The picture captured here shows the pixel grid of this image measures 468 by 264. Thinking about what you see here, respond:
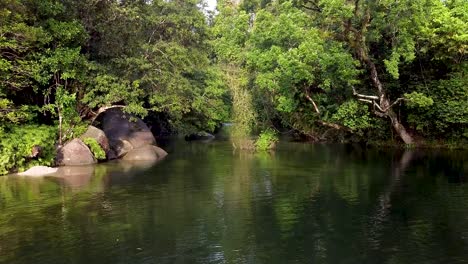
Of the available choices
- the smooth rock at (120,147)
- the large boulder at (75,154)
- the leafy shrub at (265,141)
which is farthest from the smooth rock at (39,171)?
the leafy shrub at (265,141)

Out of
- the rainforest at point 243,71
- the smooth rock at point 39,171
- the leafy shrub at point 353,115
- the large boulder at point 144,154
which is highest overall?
the rainforest at point 243,71

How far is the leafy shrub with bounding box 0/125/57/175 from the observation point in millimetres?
25781

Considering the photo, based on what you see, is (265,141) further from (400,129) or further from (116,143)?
(116,143)

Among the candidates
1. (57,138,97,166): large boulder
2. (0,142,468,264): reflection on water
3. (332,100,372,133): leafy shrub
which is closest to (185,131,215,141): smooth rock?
(332,100,372,133): leafy shrub

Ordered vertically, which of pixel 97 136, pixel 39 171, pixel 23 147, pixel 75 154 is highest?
pixel 97 136

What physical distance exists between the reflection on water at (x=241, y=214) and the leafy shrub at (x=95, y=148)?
2.36 meters

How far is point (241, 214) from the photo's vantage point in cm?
1703

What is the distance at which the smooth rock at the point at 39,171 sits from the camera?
25922 millimetres

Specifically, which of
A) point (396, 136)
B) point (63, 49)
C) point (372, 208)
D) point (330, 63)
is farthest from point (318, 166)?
point (63, 49)

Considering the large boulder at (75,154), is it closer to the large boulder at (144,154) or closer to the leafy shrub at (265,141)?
the large boulder at (144,154)

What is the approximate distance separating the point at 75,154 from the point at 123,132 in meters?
6.66

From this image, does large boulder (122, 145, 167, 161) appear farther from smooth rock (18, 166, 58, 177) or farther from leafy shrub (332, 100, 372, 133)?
leafy shrub (332, 100, 372, 133)

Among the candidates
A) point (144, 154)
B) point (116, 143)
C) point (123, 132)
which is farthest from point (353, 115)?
point (116, 143)

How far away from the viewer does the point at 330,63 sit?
3334 cm
